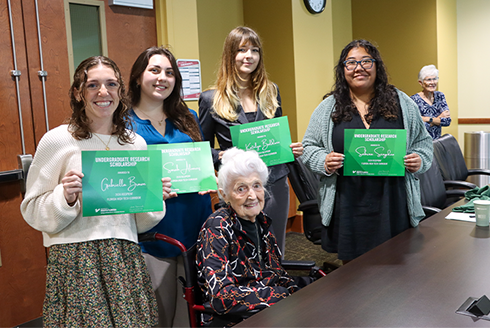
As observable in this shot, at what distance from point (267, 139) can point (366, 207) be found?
0.59 meters

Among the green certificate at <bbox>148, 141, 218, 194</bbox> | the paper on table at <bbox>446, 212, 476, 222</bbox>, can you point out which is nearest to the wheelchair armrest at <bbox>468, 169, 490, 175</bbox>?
the paper on table at <bbox>446, 212, 476, 222</bbox>

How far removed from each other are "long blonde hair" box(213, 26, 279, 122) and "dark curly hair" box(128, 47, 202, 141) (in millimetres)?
217

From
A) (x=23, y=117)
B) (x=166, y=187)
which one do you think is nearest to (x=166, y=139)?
(x=166, y=187)

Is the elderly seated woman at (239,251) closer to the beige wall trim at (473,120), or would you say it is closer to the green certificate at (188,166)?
the green certificate at (188,166)

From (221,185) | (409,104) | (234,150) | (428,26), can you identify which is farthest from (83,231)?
(428,26)

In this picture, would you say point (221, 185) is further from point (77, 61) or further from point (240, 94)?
point (77, 61)

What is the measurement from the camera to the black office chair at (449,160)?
3.49 metres

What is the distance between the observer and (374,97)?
2152mm

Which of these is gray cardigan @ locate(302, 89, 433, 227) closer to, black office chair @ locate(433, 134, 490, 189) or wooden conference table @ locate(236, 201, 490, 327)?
wooden conference table @ locate(236, 201, 490, 327)

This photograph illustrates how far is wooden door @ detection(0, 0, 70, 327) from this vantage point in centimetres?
266

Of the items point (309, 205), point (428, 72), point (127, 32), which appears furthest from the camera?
point (428, 72)

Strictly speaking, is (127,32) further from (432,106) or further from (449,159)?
(432,106)

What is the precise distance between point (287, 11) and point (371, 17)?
2128 millimetres
